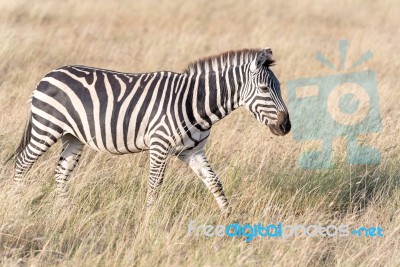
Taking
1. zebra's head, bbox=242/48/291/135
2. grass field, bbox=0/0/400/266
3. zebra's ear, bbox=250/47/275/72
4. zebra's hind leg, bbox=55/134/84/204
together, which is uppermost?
zebra's ear, bbox=250/47/275/72

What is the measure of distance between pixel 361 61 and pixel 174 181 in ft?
23.5

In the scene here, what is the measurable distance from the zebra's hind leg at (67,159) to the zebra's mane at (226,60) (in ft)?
4.23

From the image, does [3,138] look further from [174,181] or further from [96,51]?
[96,51]

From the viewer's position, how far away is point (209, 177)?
612 centimetres

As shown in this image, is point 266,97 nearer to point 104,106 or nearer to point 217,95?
point 217,95

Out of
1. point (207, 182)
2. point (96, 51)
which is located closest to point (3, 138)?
point (207, 182)

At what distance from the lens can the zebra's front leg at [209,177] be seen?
6.11 m

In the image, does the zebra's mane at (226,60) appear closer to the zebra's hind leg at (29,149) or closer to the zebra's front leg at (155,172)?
the zebra's front leg at (155,172)

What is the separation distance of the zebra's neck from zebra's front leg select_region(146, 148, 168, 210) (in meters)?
0.44

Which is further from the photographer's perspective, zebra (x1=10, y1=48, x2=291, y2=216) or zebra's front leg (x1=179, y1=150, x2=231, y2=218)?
zebra's front leg (x1=179, y1=150, x2=231, y2=218)

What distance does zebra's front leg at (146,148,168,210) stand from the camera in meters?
5.96

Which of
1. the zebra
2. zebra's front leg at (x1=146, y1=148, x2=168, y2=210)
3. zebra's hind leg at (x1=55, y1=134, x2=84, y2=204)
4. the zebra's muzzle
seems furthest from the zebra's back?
→ the zebra's muzzle

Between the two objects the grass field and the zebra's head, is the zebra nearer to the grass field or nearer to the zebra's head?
the zebra's head

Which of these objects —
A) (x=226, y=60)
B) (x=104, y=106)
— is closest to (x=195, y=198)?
(x=104, y=106)
